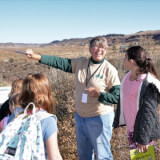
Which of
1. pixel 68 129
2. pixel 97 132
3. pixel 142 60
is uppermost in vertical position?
pixel 142 60

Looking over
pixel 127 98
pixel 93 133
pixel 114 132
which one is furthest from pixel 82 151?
pixel 114 132

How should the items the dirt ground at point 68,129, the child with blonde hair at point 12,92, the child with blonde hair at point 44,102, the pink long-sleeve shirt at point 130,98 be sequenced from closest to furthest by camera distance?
the child with blonde hair at point 44,102, the pink long-sleeve shirt at point 130,98, the child with blonde hair at point 12,92, the dirt ground at point 68,129

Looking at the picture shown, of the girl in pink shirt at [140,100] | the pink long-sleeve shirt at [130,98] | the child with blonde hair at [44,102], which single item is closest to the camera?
the child with blonde hair at [44,102]

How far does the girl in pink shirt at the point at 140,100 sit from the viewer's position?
2.20 meters

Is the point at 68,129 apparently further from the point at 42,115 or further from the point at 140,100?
the point at 42,115

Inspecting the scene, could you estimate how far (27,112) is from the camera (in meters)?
1.82

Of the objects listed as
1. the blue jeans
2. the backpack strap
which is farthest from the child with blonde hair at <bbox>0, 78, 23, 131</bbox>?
the backpack strap

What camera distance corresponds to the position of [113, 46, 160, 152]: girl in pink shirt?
7.22 ft

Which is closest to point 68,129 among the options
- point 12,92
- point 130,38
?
point 12,92

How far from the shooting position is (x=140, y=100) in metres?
2.28

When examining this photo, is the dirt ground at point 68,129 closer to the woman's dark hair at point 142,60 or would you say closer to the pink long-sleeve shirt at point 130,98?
the pink long-sleeve shirt at point 130,98

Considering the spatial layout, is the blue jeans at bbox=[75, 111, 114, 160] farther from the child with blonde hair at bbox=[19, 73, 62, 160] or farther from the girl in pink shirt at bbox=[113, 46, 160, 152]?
the child with blonde hair at bbox=[19, 73, 62, 160]

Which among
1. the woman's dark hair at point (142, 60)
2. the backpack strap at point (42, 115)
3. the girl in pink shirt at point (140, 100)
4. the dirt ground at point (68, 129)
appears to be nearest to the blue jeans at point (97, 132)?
the girl in pink shirt at point (140, 100)

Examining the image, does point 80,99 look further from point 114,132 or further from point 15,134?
point 114,132
